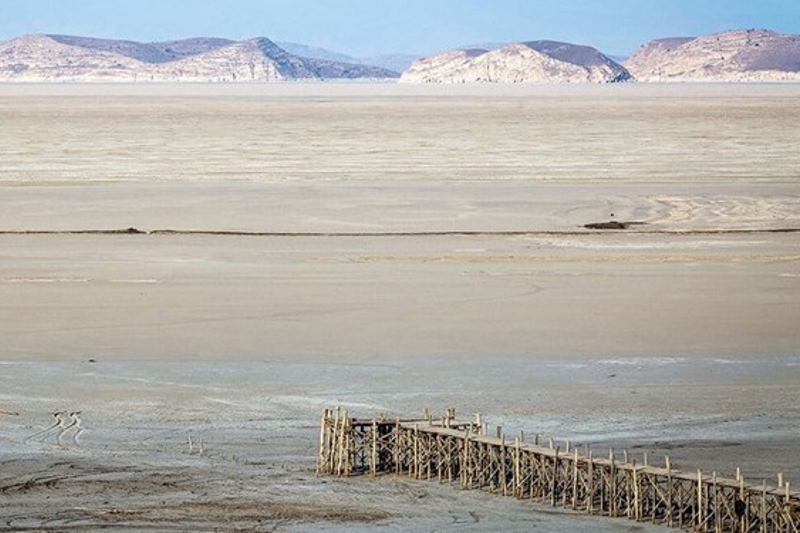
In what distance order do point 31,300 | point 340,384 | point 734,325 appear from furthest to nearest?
point 31,300 < point 734,325 < point 340,384

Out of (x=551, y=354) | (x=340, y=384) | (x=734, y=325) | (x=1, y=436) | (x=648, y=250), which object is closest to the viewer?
(x=1, y=436)

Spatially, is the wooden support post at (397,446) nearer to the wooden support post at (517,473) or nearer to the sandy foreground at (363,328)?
the sandy foreground at (363,328)

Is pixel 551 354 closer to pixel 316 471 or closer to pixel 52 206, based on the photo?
pixel 316 471

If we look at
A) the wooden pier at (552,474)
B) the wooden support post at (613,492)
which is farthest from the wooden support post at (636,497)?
the wooden support post at (613,492)

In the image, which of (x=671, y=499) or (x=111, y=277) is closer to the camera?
(x=671, y=499)

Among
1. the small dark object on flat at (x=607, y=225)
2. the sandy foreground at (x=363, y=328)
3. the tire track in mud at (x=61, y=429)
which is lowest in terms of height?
the tire track in mud at (x=61, y=429)

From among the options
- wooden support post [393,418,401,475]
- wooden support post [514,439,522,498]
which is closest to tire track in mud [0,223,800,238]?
wooden support post [393,418,401,475]

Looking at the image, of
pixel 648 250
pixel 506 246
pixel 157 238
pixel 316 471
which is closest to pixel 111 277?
pixel 157 238

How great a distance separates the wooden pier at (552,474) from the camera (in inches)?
522

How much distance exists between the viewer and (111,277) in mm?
26656

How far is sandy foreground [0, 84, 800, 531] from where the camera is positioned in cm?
1490

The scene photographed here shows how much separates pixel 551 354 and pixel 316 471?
20.2 ft

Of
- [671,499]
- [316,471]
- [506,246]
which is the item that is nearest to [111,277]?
[506,246]

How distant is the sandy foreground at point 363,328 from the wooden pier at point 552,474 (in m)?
0.34
